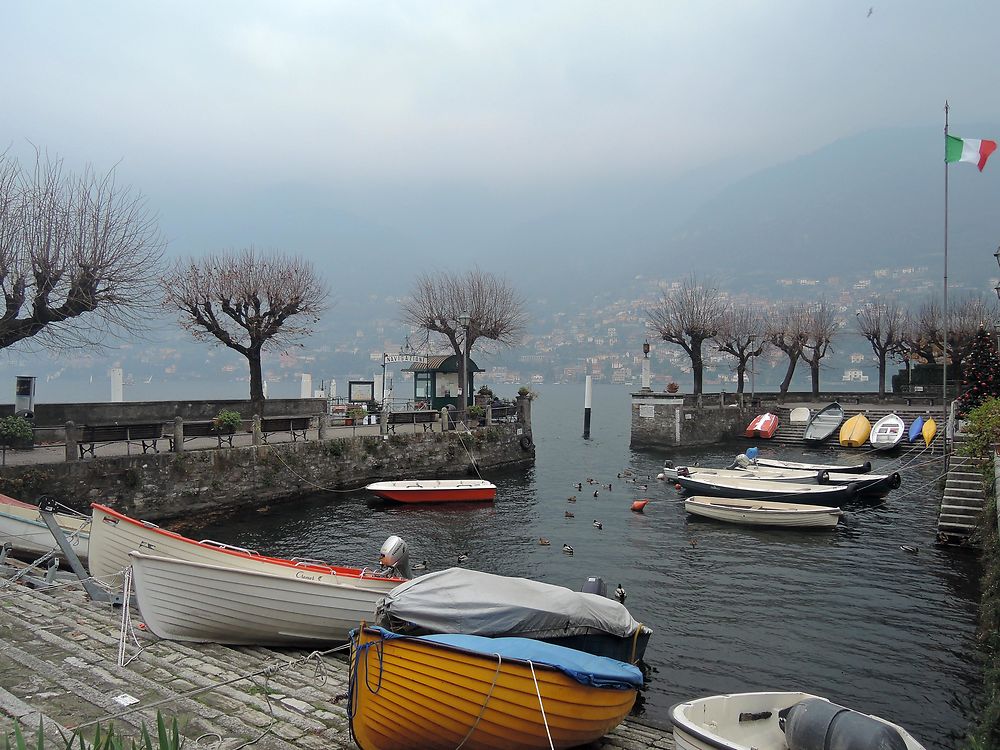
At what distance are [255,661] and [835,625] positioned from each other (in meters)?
10.2

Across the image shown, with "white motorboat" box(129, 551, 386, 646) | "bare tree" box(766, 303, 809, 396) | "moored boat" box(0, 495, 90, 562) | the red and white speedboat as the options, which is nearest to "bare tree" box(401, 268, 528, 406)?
the red and white speedboat

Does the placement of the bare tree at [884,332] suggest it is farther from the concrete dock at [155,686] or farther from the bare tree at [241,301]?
the concrete dock at [155,686]

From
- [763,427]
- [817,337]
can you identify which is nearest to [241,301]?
[763,427]

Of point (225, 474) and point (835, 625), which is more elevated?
point (225, 474)

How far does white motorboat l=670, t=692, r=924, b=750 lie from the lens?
549cm

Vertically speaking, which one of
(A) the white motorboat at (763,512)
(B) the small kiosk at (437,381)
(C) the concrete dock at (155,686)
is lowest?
(A) the white motorboat at (763,512)

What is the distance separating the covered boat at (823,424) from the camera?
40375 millimetres

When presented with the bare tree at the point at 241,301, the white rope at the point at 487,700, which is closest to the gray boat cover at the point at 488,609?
the white rope at the point at 487,700

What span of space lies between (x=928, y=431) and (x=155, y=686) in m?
38.5

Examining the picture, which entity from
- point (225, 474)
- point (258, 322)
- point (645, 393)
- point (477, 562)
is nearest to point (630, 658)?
point (477, 562)

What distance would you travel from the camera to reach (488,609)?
7102 millimetres

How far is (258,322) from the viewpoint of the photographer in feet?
90.3

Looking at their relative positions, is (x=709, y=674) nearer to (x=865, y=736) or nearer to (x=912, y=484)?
(x=865, y=736)

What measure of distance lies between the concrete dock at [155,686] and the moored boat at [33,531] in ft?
10.0
